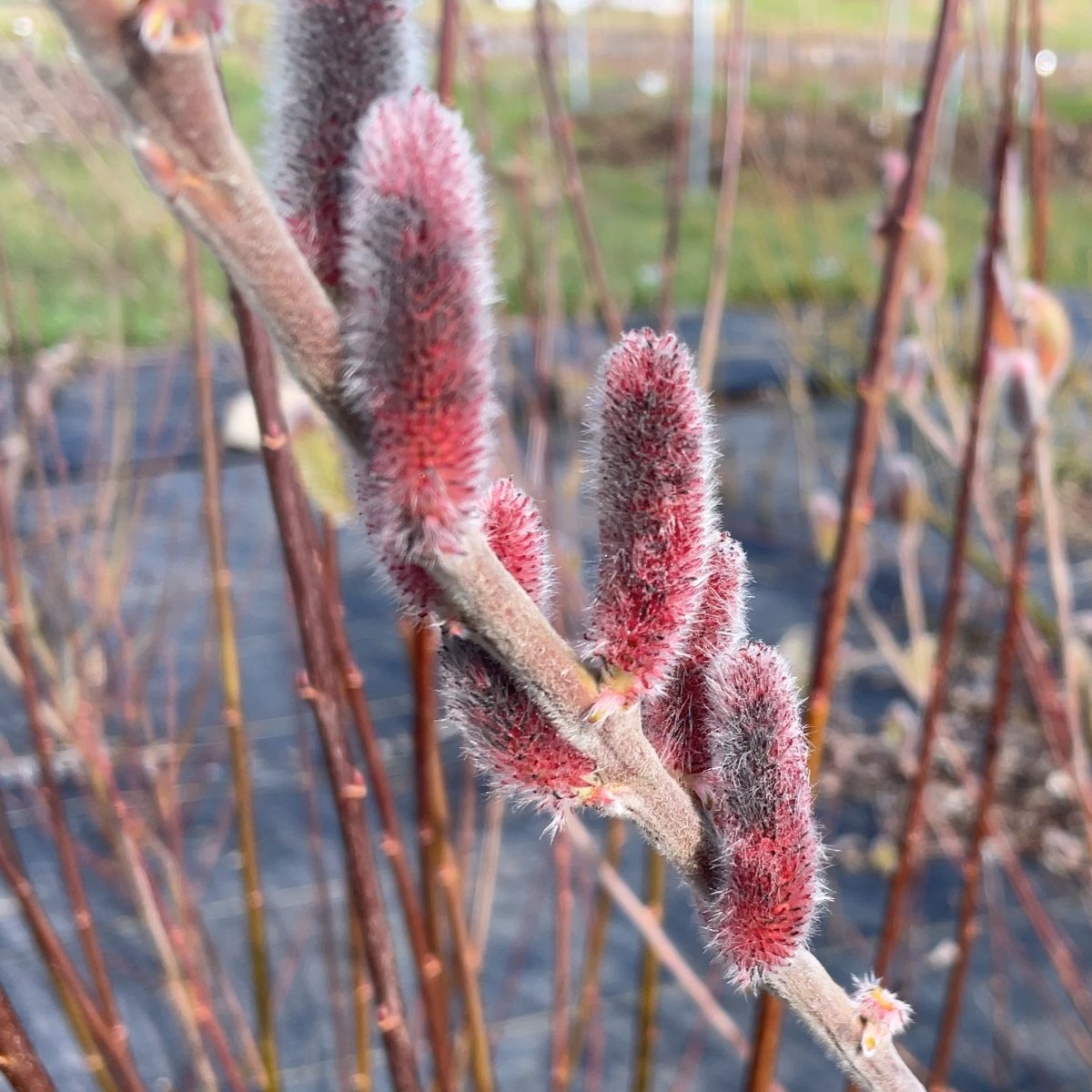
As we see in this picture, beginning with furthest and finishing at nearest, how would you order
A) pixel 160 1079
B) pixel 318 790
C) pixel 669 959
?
pixel 318 790 < pixel 160 1079 < pixel 669 959

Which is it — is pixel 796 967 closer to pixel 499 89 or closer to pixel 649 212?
pixel 649 212

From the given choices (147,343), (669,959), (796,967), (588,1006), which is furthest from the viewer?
(147,343)

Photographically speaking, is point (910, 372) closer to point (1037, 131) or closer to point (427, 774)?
point (1037, 131)

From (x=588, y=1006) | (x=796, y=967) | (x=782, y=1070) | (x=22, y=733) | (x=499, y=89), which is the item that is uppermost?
(x=499, y=89)

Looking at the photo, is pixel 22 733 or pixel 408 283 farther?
pixel 22 733

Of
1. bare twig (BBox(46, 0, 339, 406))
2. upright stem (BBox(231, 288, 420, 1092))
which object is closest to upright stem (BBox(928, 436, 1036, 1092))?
upright stem (BBox(231, 288, 420, 1092))

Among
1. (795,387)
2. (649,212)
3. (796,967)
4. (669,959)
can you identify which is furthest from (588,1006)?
(649,212)
